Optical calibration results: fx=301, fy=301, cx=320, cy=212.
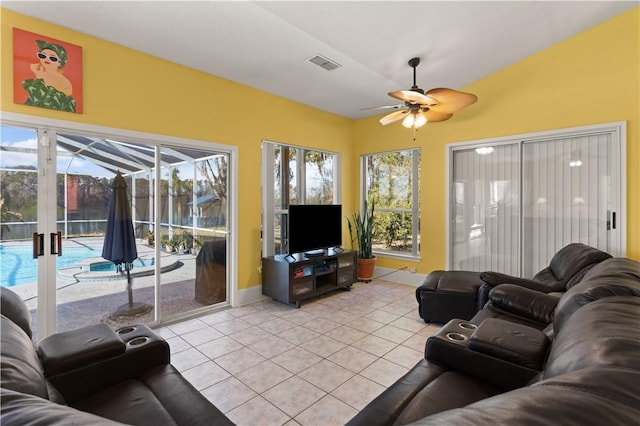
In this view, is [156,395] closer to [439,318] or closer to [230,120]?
[439,318]

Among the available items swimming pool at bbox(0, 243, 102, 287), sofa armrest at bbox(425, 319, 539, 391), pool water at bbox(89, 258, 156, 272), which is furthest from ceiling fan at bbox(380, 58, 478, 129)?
swimming pool at bbox(0, 243, 102, 287)

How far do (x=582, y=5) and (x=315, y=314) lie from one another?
413 centimetres

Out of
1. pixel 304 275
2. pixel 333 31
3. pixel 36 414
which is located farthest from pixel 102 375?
pixel 333 31

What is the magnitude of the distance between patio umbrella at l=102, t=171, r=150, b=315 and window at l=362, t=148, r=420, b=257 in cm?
388

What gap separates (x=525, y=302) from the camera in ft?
7.82

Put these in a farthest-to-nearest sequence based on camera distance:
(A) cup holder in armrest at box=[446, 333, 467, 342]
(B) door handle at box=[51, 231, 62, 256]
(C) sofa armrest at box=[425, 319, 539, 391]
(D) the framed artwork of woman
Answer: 1. (B) door handle at box=[51, 231, 62, 256]
2. (D) the framed artwork of woman
3. (A) cup holder in armrest at box=[446, 333, 467, 342]
4. (C) sofa armrest at box=[425, 319, 539, 391]

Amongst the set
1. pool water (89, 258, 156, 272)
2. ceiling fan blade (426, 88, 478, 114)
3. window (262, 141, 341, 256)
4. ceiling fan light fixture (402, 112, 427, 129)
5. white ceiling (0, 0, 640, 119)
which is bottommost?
pool water (89, 258, 156, 272)

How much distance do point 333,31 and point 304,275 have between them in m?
2.87

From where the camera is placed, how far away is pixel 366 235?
17.2 feet

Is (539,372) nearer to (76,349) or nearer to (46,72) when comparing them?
(76,349)

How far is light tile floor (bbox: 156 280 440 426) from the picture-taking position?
2066 mm

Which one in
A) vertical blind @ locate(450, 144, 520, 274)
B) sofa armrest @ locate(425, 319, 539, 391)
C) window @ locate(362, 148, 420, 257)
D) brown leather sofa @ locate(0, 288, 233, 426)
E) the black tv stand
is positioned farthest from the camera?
window @ locate(362, 148, 420, 257)

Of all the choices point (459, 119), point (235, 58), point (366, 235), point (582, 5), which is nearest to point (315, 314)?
point (366, 235)

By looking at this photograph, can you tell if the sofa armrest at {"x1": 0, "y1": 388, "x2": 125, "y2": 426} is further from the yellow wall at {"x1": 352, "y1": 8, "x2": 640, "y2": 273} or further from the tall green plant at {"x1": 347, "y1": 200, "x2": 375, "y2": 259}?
the tall green plant at {"x1": 347, "y1": 200, "x2": 375, "y2": 259}
